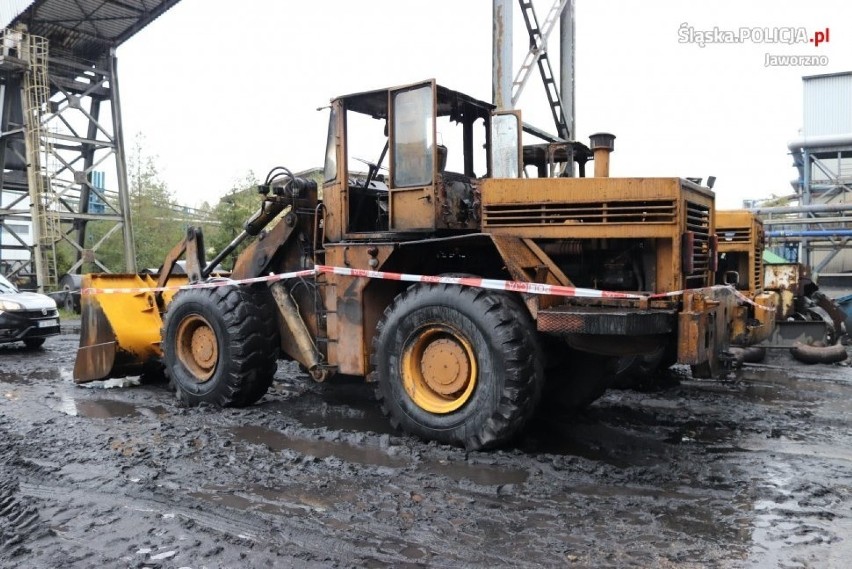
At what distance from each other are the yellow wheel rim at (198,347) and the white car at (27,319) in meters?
5.88

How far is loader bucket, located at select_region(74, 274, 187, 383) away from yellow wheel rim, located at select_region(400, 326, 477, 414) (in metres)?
3.84

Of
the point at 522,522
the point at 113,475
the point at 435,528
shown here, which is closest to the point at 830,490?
the point at 522,522

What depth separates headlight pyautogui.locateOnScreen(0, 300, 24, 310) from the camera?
11.4 m

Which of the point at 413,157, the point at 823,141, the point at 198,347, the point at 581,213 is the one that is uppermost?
the point at 823,141

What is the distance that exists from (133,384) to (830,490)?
23.9ft

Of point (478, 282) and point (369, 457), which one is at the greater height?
point (478, 282)

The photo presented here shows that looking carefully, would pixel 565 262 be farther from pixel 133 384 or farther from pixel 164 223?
pixel 164 223

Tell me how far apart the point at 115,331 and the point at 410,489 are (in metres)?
4.81

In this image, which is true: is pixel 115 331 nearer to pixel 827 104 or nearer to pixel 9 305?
pixel 9 305

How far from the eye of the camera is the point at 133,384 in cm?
840

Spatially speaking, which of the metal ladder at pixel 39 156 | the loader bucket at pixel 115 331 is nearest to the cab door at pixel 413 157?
the loader bucket at pixel 115 331

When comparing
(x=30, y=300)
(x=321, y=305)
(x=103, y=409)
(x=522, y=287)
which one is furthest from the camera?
(x=30, y=300)

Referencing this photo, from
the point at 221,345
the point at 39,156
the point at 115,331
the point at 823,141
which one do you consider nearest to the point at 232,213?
the point at 39,156

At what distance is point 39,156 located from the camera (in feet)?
60.8
